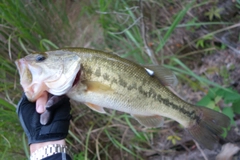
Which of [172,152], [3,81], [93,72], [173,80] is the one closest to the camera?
[93,72]

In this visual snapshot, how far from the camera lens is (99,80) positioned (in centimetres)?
154

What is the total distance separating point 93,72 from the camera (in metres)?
1.53

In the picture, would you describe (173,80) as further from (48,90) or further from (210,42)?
(210,42)

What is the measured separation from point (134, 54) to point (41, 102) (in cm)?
143

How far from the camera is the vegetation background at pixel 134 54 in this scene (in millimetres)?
2279

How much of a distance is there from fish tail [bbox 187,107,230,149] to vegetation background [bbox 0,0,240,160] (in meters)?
0.37

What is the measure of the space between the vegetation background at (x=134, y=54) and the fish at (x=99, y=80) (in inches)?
27.3

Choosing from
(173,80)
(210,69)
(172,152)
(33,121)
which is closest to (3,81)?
(33,121)

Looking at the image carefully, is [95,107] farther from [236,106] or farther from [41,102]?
[236,106]

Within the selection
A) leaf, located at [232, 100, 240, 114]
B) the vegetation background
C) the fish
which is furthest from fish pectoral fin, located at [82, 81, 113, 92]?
leaf, located at [232, 100, 240, 114]

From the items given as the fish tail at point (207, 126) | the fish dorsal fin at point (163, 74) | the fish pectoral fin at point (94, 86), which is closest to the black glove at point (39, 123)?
the fish pectoral fin at point (94, 86)

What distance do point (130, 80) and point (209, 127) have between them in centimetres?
73

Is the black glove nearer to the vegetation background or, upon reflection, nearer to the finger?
the finger

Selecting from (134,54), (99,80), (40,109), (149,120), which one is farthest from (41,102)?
(134,54)
